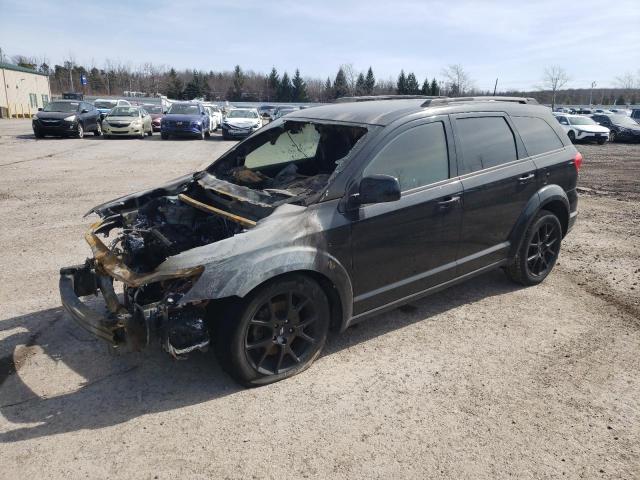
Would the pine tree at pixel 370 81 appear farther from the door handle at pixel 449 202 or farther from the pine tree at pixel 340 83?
the door handle at pixel 449 202

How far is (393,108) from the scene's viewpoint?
160 inches

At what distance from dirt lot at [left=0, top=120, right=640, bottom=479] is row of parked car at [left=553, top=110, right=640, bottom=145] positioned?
75.6 feet

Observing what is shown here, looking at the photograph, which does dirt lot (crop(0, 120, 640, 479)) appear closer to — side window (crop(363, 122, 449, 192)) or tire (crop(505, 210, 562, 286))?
tire (crop(505, 210, 562, 286))

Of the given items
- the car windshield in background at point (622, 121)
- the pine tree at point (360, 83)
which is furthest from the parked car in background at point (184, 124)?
the pine tree at point (360, 83)

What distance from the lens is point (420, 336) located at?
407cm

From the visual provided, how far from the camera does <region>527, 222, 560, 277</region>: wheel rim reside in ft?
16.4

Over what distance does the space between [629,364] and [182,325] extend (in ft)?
10.5

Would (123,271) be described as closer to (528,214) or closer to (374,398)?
(374,398)

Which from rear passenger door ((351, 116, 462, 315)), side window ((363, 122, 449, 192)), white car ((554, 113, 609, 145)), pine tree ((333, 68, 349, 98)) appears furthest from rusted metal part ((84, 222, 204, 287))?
pine tree ((333, 68, 349, 98))

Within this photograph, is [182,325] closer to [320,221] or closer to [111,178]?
[320,221]

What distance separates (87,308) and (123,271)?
353 mm

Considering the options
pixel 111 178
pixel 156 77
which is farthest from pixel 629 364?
pixel 156 77

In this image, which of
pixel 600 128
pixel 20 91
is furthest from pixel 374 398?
pixel 20 91

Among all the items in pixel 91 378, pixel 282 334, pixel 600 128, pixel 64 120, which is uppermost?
pixel 64 120
